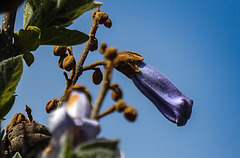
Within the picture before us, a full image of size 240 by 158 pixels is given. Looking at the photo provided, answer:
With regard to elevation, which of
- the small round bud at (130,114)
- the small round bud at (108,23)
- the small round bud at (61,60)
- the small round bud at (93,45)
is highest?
the small round bud at (108,23)

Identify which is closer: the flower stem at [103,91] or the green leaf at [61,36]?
the flower stem at [103,91]

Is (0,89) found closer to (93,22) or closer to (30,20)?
(30,20)

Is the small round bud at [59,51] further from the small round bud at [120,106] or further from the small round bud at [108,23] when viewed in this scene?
the small round bud at [120,106]

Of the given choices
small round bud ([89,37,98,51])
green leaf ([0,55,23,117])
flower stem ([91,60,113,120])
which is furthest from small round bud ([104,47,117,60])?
small round bud ([89,37,98,51])

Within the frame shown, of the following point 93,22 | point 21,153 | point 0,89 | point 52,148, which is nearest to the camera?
point 52,148

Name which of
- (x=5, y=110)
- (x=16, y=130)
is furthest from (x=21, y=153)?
(x=5, y=110)

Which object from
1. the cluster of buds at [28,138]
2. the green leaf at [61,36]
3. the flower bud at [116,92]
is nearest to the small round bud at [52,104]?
the cluster of buds at [28,138]

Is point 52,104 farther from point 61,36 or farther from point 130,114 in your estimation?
point 130,114

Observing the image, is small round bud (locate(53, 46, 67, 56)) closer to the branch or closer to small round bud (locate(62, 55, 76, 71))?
small round bud (locate(62, 55, 76, 71))
